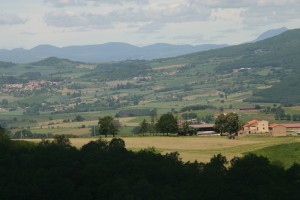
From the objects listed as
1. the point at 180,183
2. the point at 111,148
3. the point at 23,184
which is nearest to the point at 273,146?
the point at 111,148

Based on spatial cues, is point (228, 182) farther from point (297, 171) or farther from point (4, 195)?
point (4, 195)

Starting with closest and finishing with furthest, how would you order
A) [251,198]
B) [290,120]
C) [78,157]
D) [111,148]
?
1. [251,198]
2. [78,157]
3. [111,148]
4. [290,120]

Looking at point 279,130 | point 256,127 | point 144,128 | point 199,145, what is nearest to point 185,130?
point 144,128

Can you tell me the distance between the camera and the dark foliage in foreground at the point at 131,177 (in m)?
48.6

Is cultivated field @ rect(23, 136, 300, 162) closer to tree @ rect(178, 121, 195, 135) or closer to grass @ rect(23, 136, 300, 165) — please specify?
grass @ rect(23, 136, 300, 165)

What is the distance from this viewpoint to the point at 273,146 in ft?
316

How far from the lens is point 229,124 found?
138875mm

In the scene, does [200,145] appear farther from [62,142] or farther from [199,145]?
[62,142]

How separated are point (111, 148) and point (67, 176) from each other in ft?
50.7

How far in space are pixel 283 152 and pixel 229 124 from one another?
4919 cm

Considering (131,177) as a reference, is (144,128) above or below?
above

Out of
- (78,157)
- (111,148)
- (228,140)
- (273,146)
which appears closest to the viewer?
(78,157)

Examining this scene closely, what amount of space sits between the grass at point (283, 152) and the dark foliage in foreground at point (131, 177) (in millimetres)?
20717

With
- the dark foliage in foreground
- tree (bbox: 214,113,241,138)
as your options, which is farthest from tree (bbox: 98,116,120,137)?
the dark foliage in foreground
